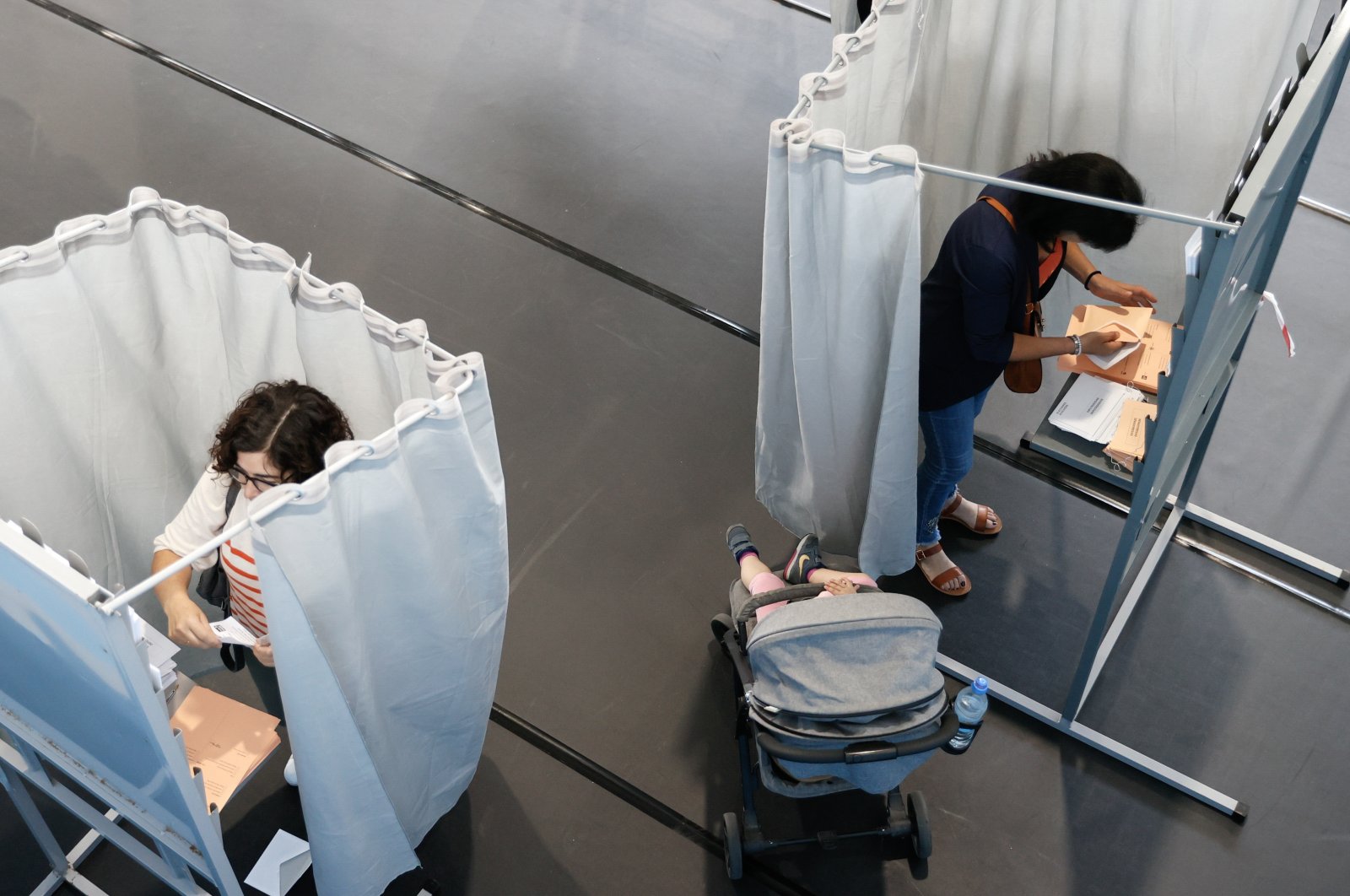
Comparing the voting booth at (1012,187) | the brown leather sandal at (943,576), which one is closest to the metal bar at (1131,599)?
the voting booth at (1012,187)

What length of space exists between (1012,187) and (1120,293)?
90 centimetres

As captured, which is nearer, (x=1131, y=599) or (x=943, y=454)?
(x=943, y=454)

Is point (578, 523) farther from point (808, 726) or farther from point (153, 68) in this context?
point (153, 68)

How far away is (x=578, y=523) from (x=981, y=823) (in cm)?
138

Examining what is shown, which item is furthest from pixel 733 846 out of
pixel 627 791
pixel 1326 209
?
pixel 1326 209

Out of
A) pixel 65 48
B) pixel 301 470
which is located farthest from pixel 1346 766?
pixel 65 48

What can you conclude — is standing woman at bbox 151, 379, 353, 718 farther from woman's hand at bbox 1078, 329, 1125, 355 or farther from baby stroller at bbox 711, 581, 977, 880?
woman's hand at bbox 1078, 329, 1125, 355

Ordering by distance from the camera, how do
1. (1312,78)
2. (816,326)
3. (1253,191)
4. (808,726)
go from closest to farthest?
(1253,191), (1312,78), (808,726), (816,326)

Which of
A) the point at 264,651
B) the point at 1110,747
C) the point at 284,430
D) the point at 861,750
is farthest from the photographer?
the point at 1110,747

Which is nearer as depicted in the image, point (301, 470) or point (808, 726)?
point (301, 470)

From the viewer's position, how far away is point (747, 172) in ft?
15.7

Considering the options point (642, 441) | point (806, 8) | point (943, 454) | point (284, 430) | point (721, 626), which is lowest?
point (721, 626)

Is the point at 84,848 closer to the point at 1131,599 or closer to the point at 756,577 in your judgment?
the point at 756,577

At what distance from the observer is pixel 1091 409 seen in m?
3.34
